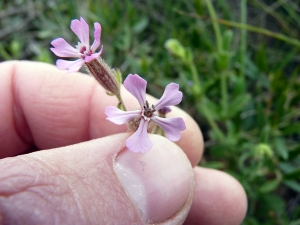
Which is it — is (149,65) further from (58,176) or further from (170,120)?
(58,176)

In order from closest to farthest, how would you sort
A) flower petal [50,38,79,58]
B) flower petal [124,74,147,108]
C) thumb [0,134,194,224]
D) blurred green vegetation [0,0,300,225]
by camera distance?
thumb [0,134,194,224]
flower petal [124,74,147,108]
flower petal [50,38,79,58]
blurred green vegetation [0,0,300,225]

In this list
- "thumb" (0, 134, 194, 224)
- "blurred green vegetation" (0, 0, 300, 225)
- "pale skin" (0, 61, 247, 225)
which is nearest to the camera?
"thumb" (0, 134, 194, 224)

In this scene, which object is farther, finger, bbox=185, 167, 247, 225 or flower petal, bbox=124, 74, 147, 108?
finger, bbox=185, 167, 247, 225

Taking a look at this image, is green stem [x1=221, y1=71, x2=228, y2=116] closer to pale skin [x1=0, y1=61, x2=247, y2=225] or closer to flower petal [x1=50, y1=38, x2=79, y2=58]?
pale skin [x1=0, y1=61, x2=247, y2=225]

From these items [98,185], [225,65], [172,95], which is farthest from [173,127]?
[225,65]

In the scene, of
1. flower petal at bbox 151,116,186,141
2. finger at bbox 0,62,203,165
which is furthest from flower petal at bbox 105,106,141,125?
finger at bbox 0,62,203,165

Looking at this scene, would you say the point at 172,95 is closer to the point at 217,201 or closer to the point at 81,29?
the point at 81,29
